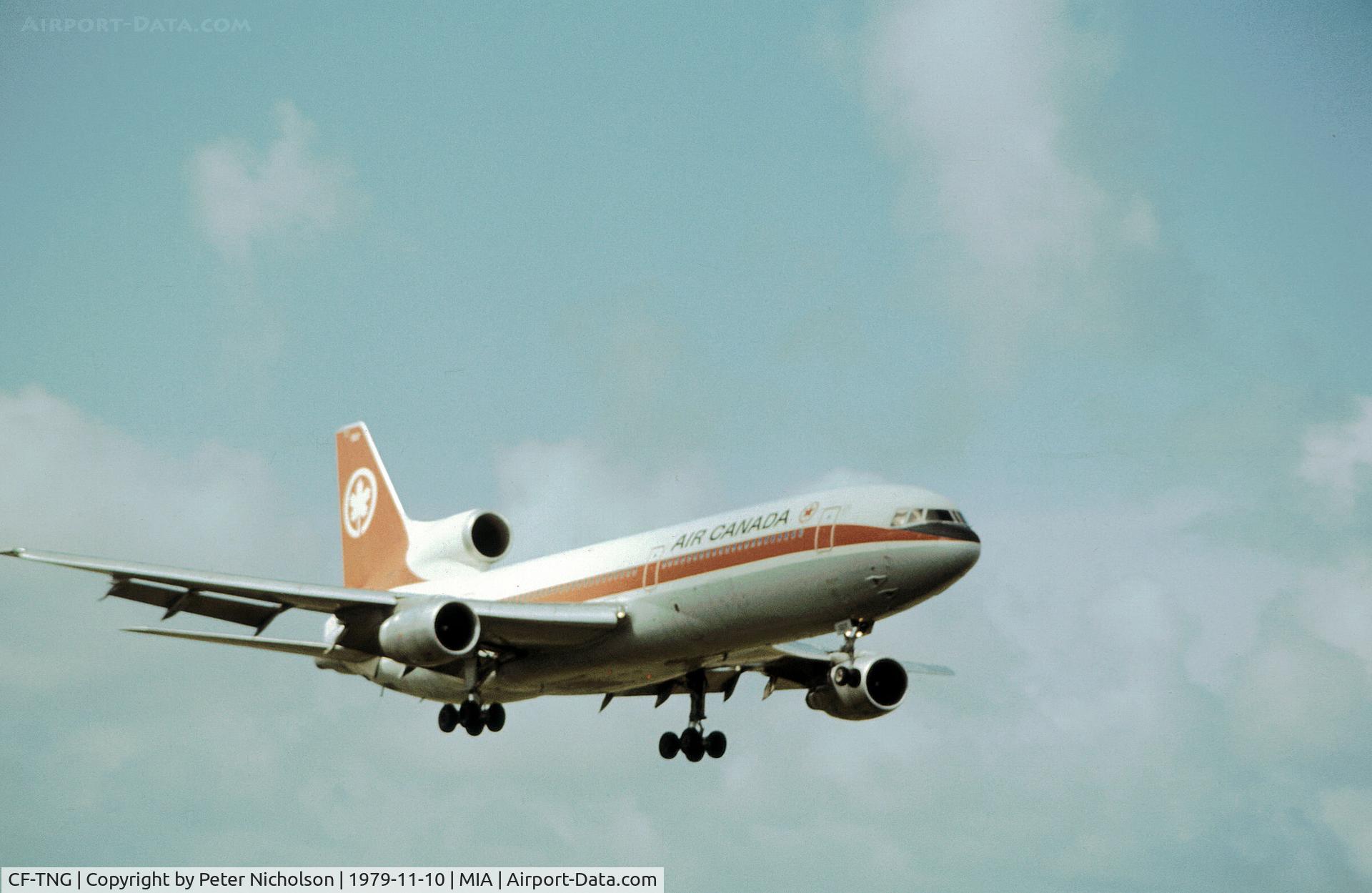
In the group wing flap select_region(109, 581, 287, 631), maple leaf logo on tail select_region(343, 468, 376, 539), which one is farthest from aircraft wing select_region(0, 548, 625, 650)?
maple leaf logo on tail select_region(343, 468, 376, 539)

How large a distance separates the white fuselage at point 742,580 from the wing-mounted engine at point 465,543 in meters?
4.20

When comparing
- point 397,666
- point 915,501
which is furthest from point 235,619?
point 915,501

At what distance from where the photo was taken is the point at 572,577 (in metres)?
36.3

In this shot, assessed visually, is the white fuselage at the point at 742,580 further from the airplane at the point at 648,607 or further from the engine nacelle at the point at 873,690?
the engine nacelle at the point at 873,690

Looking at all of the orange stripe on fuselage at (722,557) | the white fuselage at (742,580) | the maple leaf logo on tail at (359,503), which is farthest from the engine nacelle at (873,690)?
the maple leaf logo on tail at (359,503)

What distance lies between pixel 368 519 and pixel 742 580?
59.8 ft

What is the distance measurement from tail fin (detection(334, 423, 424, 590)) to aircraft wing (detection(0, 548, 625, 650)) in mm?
7818

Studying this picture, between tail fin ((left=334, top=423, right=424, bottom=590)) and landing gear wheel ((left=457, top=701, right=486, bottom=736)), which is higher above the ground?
tail fin ((left=334, top=423, right=424, bottom=590))

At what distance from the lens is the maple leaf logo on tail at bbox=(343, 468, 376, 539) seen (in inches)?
1839

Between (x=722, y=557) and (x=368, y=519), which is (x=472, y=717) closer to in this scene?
(x=722, y=557)

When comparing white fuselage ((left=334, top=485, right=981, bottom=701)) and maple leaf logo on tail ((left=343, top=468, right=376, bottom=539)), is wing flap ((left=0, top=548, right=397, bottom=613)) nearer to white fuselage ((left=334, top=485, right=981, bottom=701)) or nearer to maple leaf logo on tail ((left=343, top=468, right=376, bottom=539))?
white fuselage ((left=334, top=485, right=981, bottom=701))

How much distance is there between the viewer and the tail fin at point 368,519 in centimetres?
4481

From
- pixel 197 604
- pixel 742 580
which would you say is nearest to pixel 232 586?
pixel 197 604

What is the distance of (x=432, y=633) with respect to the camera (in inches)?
1292
